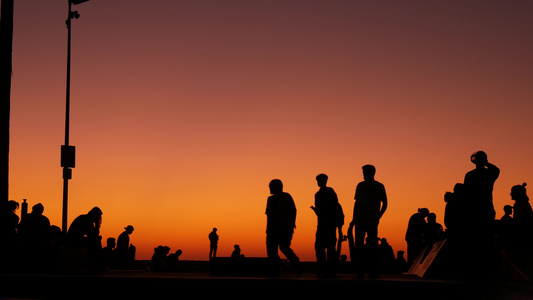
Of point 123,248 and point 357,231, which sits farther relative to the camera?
point 123,248

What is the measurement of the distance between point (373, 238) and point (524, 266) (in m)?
2.51

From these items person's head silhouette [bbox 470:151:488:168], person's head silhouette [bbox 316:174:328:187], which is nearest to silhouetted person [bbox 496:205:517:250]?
person's head silhouette [bbox 470:151:488:168]

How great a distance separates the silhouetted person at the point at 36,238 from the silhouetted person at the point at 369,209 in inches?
260

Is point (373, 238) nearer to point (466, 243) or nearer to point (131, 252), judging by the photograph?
point (466, 243)

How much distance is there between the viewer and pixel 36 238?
16.4 m

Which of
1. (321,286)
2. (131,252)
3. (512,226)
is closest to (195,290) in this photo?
(321,286)

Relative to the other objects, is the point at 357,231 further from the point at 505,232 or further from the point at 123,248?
the point at 123,248

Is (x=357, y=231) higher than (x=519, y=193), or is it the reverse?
(x=519, y=193)

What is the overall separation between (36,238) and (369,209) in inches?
284

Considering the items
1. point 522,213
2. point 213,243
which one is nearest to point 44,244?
point 522,213

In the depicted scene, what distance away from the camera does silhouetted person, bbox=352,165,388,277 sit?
13.4m

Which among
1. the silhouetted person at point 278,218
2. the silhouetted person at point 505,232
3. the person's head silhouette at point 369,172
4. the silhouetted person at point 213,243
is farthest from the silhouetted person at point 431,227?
the silhouetted person at point 213,243

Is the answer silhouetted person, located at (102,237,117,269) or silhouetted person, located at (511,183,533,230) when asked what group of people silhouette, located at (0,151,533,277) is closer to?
silhouetted person, located at (511,183,533,230)

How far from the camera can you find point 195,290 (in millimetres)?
11945
